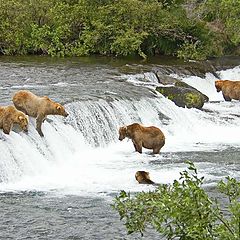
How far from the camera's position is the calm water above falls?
32.2 ft

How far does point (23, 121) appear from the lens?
13000 mm

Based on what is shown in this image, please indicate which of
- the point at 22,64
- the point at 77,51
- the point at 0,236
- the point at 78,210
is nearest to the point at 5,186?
the point at 78,210

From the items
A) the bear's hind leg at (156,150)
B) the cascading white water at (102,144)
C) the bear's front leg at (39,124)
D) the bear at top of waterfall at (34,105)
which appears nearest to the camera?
the cascading white water at (102,144)

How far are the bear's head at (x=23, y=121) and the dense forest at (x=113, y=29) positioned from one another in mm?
15785

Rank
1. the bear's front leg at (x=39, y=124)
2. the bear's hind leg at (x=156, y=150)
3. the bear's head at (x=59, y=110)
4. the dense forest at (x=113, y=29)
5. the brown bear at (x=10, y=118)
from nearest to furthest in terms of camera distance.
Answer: the brown bear at (x=10, y=118)
the bear's front leg at (x=39, y=124)
the bear's head at (x=59, y=110)
the bear's hind leg at (x=156, y=150)
the dense forest at (x=113, y=29)

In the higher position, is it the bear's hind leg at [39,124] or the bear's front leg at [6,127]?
the bear's front leg at [6,127]

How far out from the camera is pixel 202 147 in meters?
16.0

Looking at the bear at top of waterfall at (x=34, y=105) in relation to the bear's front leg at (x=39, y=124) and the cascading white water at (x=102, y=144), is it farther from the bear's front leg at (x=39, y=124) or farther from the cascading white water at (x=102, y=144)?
the cascading white water at (x=102, y=144)

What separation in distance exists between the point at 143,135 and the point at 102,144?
6.21 feet

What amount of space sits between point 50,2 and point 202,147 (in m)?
17.8

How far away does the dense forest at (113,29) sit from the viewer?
29.4 m

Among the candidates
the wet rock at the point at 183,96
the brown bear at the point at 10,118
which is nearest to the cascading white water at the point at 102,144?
the brown bear at the point at 10,118

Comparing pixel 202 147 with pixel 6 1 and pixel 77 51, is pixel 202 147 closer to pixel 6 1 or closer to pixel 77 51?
pixel 77 51

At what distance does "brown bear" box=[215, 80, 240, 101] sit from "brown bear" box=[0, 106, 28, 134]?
1097 centimetres
